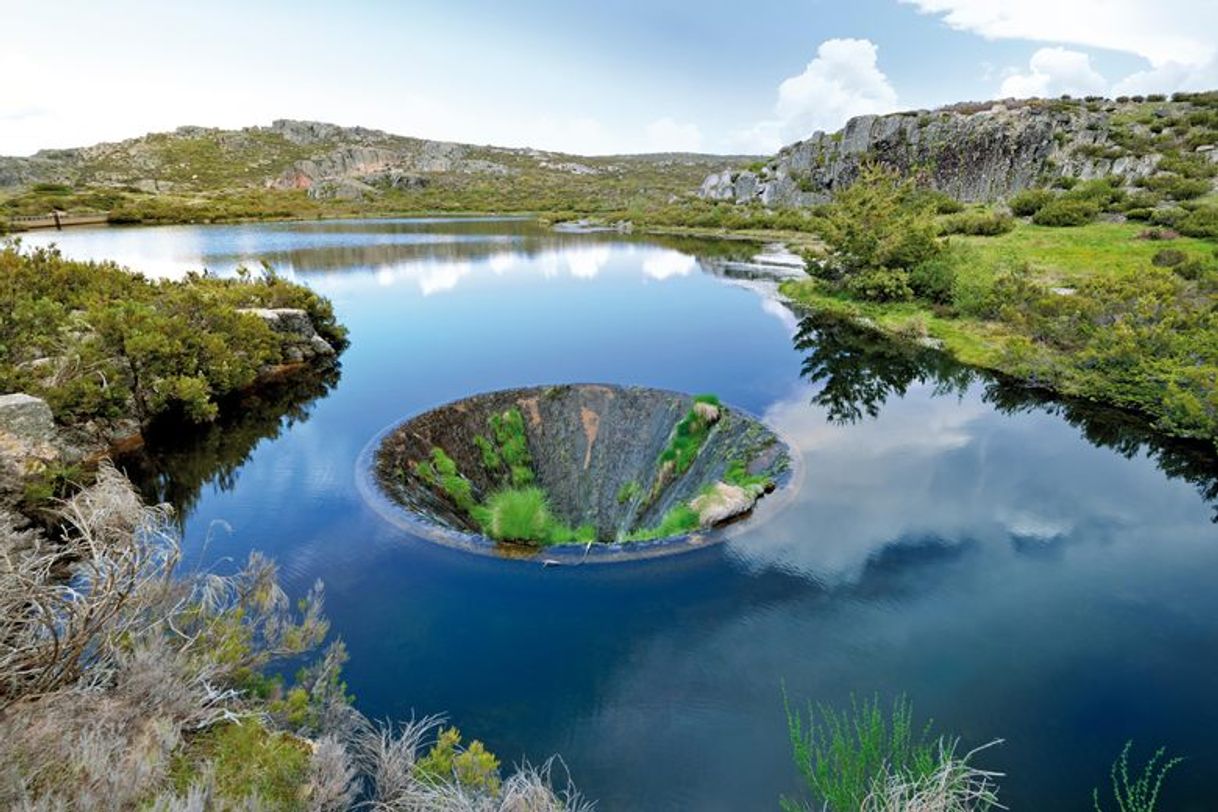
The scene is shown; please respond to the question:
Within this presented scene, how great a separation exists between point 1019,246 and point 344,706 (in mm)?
48780

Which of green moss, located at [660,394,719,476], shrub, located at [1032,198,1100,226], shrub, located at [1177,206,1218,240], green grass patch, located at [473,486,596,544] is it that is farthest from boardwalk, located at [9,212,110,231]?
shrub, located at [1177,206,1218,240]

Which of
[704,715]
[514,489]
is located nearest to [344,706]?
[704,715]

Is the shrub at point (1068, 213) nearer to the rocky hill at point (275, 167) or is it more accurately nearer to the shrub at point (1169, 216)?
the shrub at point (1169, 216)

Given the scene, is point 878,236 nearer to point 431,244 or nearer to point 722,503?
point 722,503

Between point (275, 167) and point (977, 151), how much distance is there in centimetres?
15555

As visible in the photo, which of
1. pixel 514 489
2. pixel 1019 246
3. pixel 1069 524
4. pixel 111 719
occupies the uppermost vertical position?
pixel 1019 246

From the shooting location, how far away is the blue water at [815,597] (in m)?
9.95

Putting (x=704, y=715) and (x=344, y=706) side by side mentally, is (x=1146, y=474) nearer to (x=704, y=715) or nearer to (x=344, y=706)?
(x=704, y=715)

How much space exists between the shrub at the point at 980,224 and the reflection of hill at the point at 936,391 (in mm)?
18606

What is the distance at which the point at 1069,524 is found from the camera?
642 inches

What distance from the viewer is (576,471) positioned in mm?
21562

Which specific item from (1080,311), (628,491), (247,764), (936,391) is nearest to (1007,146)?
(1080,311)

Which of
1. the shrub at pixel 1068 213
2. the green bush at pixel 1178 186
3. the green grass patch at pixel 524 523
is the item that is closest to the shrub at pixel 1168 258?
the shrub at pixel 1068 213

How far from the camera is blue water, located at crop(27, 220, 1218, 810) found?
9953 mm
